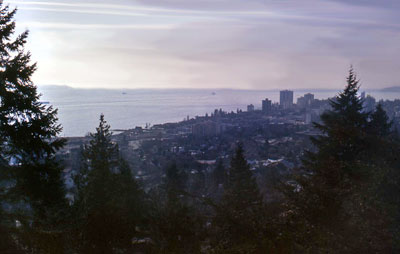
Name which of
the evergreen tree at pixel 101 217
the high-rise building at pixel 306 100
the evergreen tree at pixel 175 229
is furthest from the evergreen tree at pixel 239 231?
the high-rise building at pixel 306 100

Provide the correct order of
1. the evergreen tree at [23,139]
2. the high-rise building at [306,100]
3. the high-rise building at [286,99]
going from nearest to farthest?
the evergreen tree at [23,139]
the high-rise building at [306,100]
the high-rise building at [286,99]

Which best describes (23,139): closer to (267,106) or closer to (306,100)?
(306,100)

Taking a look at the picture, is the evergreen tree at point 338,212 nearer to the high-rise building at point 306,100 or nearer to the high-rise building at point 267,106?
the high-rise building at point 306,100

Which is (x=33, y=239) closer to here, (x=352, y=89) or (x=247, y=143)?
(x=352, y=89)

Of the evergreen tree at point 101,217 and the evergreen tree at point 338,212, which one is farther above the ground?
the evergreen tree at point 338,212

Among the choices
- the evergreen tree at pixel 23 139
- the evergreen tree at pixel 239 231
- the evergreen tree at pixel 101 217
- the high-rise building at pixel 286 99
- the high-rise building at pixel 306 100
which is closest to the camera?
the evergreen tree at pixel 239 231

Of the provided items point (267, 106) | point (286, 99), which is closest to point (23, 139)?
point (267, 106)

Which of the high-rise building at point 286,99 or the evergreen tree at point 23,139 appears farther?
the high-rise building at point 286,99
